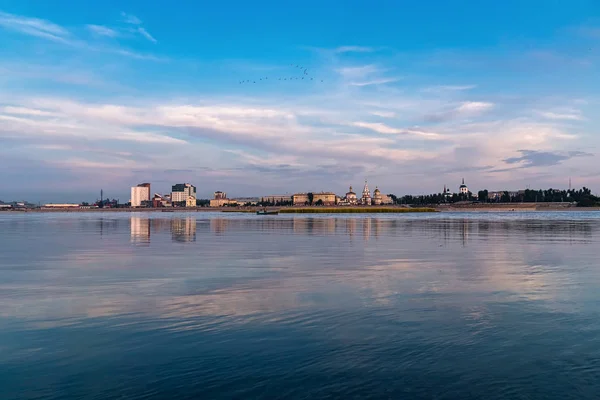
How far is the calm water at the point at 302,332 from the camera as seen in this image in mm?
6648

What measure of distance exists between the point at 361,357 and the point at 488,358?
183 centimetres

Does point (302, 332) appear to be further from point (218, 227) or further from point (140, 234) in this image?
point (218, 227)

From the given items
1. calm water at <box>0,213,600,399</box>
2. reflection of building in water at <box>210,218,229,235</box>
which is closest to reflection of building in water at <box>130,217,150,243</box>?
reflection of building in water at <box>210,218,229,235</box>

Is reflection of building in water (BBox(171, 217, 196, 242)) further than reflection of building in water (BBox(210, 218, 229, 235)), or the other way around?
reflection of building in water (BBox(210, 218, 229, 235))

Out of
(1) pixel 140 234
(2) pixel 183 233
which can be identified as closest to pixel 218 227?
(2) pixel 183 233

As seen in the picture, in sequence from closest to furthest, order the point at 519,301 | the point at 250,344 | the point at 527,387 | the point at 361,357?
the point at 527,387
the point at 361,357
the point at 250,344
the point at 519,301

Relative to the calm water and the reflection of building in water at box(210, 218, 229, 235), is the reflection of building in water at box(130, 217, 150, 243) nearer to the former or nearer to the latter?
the reflection of building in water at box(210, 218, 229, 235)

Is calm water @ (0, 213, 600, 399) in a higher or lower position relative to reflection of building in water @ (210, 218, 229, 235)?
lower

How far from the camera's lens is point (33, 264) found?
62.1 feet

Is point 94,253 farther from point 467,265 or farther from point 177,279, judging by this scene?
point 467,265

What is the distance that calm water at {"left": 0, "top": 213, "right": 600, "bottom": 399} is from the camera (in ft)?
21.8

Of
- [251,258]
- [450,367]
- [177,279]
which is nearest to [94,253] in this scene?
[251,258]

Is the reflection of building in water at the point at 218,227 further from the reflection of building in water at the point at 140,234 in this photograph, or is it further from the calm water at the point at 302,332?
the calm water at the point at 302,332

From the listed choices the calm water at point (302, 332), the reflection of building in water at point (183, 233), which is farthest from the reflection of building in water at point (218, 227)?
the calm water at point (302, 332)
